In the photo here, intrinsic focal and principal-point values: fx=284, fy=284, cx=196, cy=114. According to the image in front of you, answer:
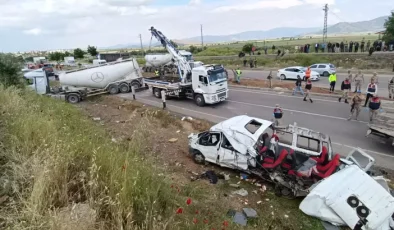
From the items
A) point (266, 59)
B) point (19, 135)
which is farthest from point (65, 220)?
point (266, 59)

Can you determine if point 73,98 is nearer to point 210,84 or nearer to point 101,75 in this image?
point 101,75

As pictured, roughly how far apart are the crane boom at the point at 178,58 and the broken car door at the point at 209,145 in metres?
11.0

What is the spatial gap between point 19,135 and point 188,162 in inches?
207

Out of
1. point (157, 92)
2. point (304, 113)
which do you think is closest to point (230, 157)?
point (304, 113)

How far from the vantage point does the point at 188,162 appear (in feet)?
31.0

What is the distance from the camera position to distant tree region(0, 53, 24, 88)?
47.0 ft

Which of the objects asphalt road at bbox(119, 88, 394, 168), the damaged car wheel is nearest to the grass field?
the damaged car wheel

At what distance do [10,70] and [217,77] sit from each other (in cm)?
1141

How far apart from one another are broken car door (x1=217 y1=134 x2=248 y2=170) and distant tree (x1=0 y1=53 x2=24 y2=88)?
1139cm

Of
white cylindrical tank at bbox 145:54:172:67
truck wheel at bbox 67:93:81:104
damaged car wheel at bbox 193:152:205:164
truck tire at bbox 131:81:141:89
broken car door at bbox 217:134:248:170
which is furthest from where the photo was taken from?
white cylindrical tank at bbox 145:54:172:67

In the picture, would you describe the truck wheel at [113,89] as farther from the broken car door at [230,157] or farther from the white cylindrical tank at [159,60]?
the broken car door at [230,157]

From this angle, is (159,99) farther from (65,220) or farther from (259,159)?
(65,220)

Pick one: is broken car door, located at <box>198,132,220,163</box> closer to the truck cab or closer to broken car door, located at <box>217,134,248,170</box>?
broken car door, located at <box>217,134,248,170</box>

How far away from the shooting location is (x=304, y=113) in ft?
49.8
